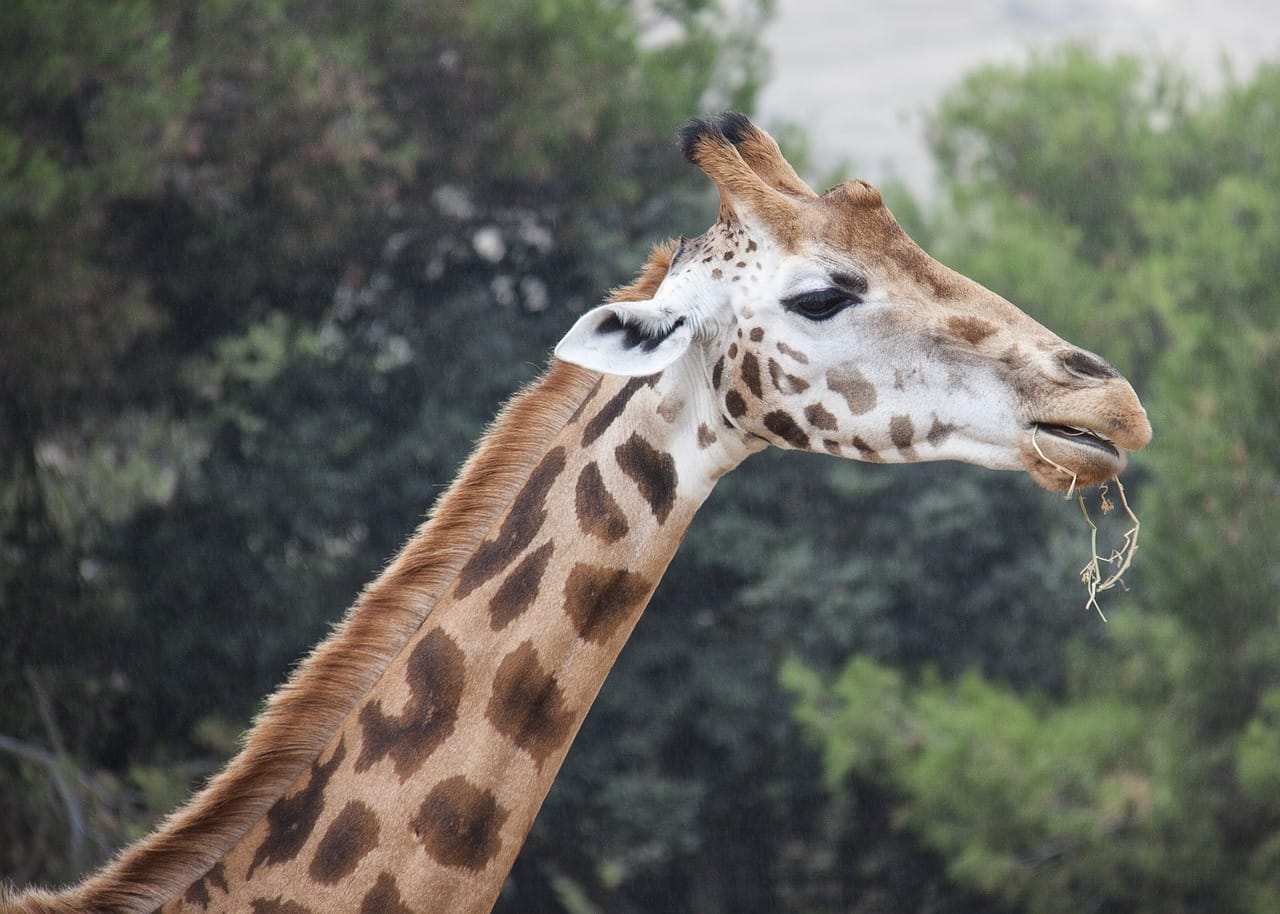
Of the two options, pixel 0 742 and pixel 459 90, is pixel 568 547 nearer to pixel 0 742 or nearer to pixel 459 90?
pixel 0 742

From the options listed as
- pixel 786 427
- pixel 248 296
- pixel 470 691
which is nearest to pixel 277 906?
pixel 470 691

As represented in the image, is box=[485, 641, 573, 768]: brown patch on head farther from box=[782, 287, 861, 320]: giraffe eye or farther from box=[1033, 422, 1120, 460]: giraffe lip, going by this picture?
box=[1033, 422, 1120, 460]: giraffe lip

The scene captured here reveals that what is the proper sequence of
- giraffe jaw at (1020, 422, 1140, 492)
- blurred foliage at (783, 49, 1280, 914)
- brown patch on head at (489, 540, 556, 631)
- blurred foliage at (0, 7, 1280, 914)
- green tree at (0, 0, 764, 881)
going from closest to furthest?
1. giraffe jaw at (1020, 422, 1140, 492)
2. brown patch on head at (489, 540, 556, 631)
3. blurred foliage at (783, 49, 1280, 914)
4. blurred foliage at (0, 7, 1280, 914)
5. green tree at (0, 0, 764, 881)

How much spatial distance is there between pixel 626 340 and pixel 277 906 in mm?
1017

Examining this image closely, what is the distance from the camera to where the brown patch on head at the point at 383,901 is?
2.03 metres

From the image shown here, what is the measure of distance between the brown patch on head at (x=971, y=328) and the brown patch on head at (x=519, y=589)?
2.42ft

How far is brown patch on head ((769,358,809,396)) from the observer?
7.24ft

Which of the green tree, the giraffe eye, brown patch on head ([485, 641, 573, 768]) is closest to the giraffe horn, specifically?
the giraffe eye

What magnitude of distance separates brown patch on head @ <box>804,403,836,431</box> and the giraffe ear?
24 cm

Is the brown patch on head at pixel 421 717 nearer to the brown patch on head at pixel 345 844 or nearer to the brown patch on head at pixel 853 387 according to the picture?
the brown patch on head at pixel 345 844

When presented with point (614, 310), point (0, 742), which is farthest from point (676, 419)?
point (0, 742)

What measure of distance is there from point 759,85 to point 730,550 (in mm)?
4331

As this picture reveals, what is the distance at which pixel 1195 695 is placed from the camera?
345 inches

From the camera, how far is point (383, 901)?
2.03 metres
